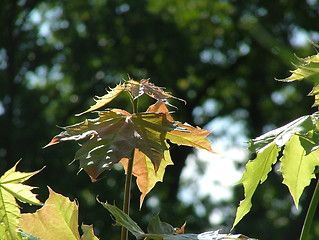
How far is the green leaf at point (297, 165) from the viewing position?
1.71 ft

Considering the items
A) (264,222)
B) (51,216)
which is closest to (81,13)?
(264,222)

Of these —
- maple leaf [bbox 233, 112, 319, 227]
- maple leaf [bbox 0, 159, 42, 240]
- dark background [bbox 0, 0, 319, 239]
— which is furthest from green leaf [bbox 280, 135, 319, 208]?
dark background [bbox 0, 0, 319, 239]

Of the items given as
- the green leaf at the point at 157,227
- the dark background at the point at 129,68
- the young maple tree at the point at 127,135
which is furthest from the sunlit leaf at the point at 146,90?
the dark background at the point at 129,68

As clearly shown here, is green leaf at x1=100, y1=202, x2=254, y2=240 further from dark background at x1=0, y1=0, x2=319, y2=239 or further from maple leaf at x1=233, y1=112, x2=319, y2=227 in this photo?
dark background at x1=0, y1=0, x2=319, y2=239

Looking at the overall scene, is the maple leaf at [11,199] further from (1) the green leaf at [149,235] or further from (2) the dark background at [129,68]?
(2) the dark background at [129,68]

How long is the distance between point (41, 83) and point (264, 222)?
4249 millimetres

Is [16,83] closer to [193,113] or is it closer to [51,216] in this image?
[193,113]

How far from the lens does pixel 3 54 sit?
27.4ft

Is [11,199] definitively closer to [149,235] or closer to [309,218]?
[149,235]

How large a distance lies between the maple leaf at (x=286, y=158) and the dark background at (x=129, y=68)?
21.6ft

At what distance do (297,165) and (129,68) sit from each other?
810 centimetres

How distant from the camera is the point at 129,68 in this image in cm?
857

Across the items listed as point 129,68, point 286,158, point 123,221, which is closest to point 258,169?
point 286,158

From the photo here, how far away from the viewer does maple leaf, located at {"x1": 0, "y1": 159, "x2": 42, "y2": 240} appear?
1.43 feet
